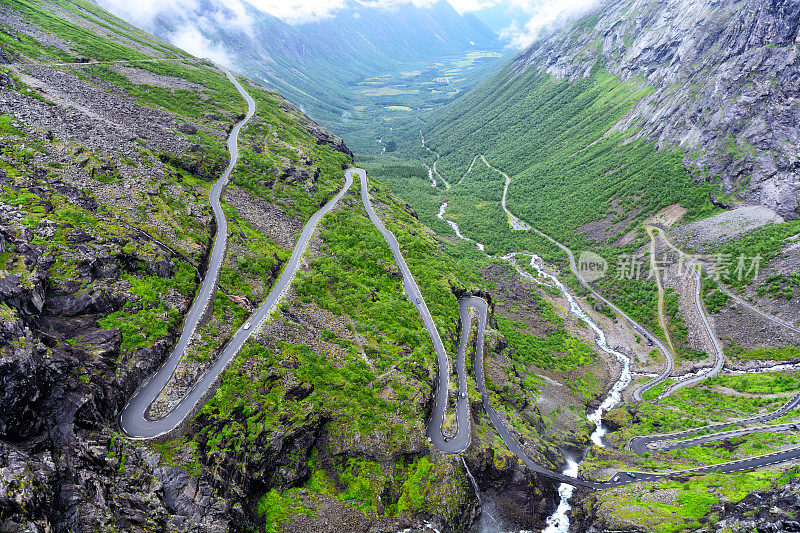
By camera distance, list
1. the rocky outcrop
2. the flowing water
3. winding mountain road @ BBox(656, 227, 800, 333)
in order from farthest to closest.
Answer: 1. winding mountain road @ BBox(656, 227, 800, 333)
2. the flowing water
3. the rocky outcrop

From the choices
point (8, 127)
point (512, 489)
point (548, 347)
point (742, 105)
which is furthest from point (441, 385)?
A: point (742, 105)

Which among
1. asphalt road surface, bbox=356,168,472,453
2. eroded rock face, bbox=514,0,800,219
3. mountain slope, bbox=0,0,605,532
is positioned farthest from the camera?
eroded rock face, bbox=514,0,800,219

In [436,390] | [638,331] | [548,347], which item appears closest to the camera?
[436,390]

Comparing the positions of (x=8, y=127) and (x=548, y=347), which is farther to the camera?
(x=548, y=347)

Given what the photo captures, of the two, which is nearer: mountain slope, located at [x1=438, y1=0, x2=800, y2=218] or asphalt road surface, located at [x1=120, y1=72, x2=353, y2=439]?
asphalt road surface, located at [x1=120, y1=72, x2=353, y2=439]

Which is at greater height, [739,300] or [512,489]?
[739,300]

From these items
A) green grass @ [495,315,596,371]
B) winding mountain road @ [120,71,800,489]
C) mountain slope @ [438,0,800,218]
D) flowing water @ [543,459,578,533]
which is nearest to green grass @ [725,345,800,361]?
winding mountain road @ [120,71,800,489]

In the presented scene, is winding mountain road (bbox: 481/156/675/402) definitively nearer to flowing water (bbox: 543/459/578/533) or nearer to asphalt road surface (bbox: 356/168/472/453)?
flowing water (bbox: 543/459/578/533)

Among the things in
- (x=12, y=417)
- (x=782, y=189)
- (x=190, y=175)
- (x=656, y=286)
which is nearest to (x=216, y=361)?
(x=12, y=417)

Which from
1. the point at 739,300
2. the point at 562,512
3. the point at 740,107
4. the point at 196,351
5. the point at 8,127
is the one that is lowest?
the point at 196,351

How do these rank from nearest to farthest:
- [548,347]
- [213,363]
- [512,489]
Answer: [213,363]
[512,489]
[548,347]

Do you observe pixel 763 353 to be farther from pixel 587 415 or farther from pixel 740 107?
pixel 740 107
